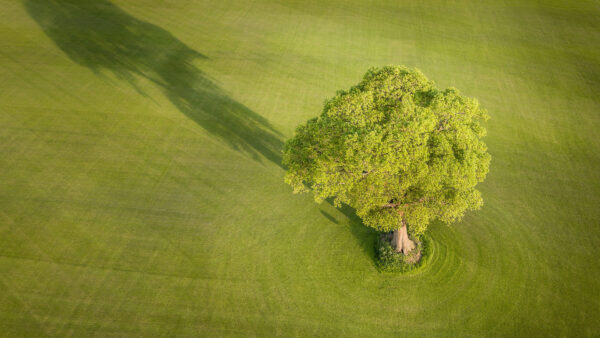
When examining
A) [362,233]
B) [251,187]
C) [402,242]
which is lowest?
[362,233]

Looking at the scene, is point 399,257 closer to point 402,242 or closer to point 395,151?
point 402,242

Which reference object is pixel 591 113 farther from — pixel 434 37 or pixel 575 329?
pixel 575 329

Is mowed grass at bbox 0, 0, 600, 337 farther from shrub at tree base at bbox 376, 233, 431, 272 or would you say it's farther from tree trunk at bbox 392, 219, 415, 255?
tree trunk at bbox 392, 219, 415, 255

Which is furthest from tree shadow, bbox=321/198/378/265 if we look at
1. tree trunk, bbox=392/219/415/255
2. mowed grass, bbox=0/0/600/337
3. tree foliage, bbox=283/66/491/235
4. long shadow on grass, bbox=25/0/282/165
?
long shadow on grass, bbox=25/0/282/165

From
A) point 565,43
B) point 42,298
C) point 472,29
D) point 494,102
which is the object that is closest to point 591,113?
point 494,102

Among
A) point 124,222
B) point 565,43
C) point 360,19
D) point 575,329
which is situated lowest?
point 575,329

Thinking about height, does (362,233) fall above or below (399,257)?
above

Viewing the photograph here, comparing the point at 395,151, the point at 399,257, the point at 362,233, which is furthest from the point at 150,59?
the point at 399,257
